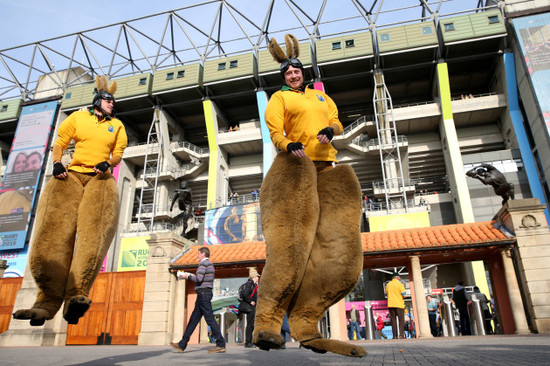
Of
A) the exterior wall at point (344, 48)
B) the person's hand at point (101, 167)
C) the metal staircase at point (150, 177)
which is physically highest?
the exterior wall at point (344, 48)

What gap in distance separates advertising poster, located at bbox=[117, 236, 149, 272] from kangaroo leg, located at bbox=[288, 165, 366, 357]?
26826 millimetres

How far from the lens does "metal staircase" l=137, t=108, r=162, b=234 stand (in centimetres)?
3141

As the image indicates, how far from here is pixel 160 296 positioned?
12.1 m

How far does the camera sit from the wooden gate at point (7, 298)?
13.7 metres

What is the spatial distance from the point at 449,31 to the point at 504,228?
2115 centimetres

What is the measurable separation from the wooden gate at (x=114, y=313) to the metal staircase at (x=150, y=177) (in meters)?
17.5

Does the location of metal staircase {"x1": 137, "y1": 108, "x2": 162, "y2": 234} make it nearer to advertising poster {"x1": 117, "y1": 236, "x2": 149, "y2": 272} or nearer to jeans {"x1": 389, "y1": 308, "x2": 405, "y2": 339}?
advertising poster {"x1": 117, "y1": 236, "x2": 149, "y2": 272}

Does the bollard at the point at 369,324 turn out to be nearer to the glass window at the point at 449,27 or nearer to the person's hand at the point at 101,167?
the person's hand at the point at 101,167

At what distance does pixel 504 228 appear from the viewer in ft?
37.1

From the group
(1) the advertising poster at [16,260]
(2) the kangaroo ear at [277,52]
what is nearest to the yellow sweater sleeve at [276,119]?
(2) the kangaroo ear at [277,52]

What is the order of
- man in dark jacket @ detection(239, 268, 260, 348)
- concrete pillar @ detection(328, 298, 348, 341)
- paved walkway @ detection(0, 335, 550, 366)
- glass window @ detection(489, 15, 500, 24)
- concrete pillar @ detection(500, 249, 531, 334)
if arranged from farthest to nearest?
glass window @ detection(489, 15, 500, 24) < concrete pillar @ detection(328, 298, 348, 341) < concrete pillar @ detection(500, 249, 531, 334) < man in dark jacket @ detection(239, 268, 260, 348) < paved walkway @ detection(0, 335, 550, 366)

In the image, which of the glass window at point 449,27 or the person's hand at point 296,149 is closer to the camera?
the person's hand at point 296,149

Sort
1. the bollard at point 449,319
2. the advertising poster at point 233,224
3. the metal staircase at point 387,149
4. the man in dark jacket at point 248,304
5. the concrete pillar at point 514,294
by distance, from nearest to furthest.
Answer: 1. the man in dark jacket at point 248,304
2. the concrete pillar at point 514,294
3. the bollard at point 449,319
4. the advertising poster at point 233,224
5. the metal staircase at point 387,149

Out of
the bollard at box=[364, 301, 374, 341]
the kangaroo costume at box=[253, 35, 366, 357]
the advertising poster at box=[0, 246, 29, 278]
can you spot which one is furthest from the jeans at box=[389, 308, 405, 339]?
the advertising poster at box=[0, 246, 29, 278]
